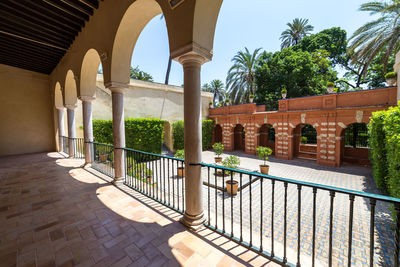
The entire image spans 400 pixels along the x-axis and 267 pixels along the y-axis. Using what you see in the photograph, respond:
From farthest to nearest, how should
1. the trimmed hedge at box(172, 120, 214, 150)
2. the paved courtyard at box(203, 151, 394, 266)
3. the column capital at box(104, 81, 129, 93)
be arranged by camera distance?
the trimmed hedge at box(172, 120, 214, 150) → the column capital at box(104, 81, 129, 93) → the paved courtyard at box(203, 151, 394, 266)

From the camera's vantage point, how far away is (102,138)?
11148mm

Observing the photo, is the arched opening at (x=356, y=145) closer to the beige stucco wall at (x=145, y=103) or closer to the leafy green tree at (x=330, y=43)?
the leafy green tree at (x=330, y=43)

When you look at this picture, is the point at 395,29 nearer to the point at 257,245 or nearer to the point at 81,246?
the point at 257,245

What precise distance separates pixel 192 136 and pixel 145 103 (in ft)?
43.0

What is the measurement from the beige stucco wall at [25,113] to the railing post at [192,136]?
11932 millimetres

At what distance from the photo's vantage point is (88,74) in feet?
19.1

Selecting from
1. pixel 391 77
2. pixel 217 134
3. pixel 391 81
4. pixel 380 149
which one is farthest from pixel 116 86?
pixel 217 134

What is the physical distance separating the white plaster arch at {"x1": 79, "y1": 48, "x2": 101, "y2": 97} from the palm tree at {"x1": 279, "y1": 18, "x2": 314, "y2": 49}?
25127 millimetres

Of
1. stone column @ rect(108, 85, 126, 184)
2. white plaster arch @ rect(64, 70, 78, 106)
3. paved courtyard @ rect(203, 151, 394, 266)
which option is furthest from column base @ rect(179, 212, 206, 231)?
white plaster arch @ rect(64, 70, 78, 106)

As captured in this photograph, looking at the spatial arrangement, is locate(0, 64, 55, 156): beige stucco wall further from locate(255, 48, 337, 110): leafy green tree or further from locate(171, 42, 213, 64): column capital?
locate(255, 48, 337, 110): leafy green tree

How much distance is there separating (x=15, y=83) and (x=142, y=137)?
7.48m

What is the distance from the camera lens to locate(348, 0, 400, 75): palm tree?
841 cm

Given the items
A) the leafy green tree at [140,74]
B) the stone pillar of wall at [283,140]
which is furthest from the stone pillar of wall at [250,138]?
the leafy green tree at [140,74]

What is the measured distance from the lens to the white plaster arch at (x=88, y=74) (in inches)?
220
